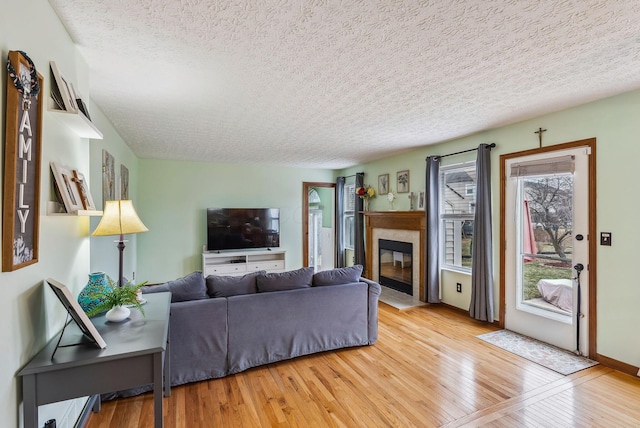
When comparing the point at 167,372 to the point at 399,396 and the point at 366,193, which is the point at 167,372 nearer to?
the point at 399,396

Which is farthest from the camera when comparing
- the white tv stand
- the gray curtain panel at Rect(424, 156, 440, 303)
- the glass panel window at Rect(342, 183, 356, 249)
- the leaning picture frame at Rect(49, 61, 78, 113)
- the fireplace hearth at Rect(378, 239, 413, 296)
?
the glass panel window at Rect(342, 183, 356, 249)

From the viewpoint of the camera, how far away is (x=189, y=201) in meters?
5.98

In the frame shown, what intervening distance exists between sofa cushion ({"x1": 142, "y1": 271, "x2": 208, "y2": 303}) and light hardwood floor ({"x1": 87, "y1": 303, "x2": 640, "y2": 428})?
668mm

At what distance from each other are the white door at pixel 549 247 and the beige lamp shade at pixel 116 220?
3651mm

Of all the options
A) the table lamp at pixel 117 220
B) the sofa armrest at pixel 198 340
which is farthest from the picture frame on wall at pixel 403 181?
the table lamp at pixel 117 220

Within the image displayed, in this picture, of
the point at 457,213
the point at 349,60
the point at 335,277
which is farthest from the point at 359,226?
the point at 349,60

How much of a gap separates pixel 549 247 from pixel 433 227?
145cm

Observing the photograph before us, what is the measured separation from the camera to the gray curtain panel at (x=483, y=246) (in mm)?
3719

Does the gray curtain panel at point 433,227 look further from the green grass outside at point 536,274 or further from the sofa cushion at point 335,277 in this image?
the sofa cushion at point 335,277

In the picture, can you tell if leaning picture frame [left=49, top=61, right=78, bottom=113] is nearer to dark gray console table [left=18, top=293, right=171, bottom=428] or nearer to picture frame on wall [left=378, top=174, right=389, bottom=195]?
dark gray console table [left=18, top=293, right=171, bottom=428]

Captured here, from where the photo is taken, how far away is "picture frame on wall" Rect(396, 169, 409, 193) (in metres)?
5.13

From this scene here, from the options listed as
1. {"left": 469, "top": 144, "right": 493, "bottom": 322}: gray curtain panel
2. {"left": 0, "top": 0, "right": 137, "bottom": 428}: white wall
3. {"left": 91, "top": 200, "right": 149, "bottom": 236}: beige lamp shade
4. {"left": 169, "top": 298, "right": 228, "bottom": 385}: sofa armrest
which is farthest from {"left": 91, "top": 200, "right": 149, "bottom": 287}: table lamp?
{"left": 469, "top": 144, "right": 493, "bottom": 322}: gray curtain panel

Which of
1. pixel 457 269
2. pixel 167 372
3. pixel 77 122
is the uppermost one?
pixel 77 122

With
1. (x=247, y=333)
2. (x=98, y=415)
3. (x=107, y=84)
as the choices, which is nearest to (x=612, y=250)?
(x=247, y=333)
